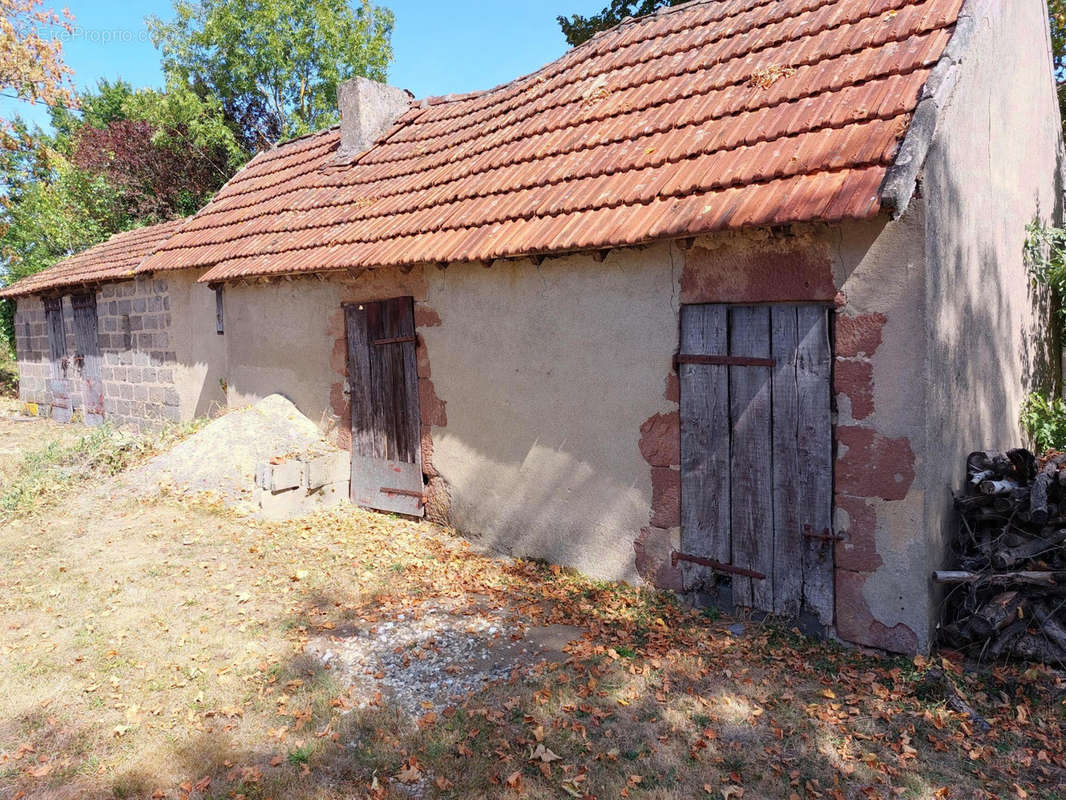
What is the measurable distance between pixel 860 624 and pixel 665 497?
4.90 ft

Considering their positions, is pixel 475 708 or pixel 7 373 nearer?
pixel 475 708

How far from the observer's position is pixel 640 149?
5.66 meters

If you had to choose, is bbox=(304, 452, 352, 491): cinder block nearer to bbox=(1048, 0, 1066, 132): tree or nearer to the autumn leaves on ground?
the autumn leaves on ground

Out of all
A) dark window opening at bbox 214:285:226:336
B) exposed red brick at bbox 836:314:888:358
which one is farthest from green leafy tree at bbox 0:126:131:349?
exposed red brick at bbox 836:314:888:358

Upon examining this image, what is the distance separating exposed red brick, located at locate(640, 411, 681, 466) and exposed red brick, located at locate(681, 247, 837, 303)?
0.88 m

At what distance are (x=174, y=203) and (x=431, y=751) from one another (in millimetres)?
21615

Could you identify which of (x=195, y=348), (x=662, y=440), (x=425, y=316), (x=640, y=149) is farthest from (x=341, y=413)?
(x=640, y=149)

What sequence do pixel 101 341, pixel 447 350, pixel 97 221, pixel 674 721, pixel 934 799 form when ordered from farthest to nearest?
pixel 97 221 → pixel 101 341 → pixel 447 350 → pixel 674 721 → pixel 934 799

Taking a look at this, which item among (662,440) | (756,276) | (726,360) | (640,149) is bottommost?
A: (662,440)

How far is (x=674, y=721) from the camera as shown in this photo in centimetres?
375

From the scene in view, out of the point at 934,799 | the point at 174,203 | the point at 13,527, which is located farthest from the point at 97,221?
the point at 934,799

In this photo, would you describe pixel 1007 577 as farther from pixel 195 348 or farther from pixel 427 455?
pixel 195 348

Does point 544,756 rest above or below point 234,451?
below

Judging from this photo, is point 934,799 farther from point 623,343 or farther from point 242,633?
point 242,633
